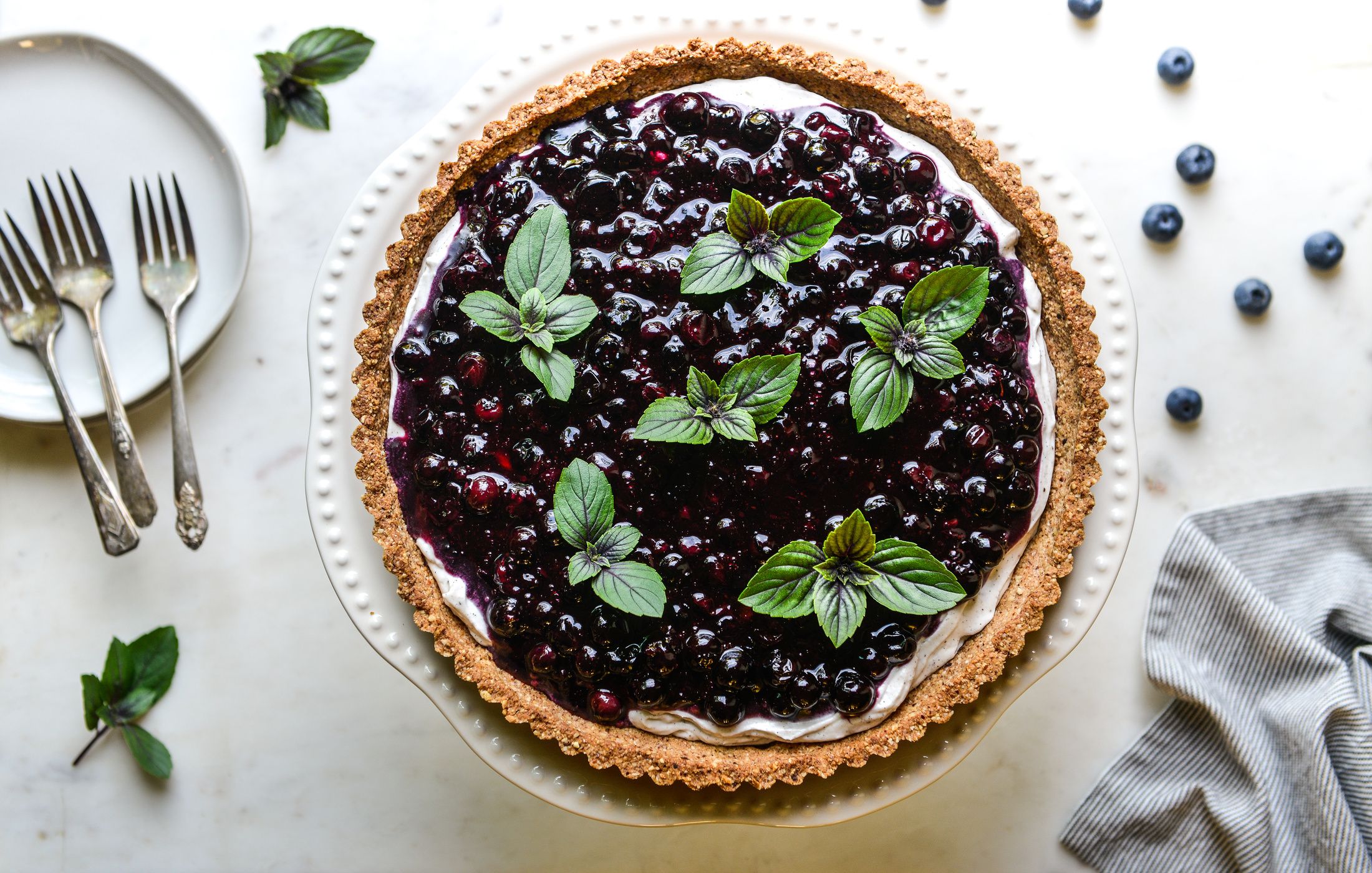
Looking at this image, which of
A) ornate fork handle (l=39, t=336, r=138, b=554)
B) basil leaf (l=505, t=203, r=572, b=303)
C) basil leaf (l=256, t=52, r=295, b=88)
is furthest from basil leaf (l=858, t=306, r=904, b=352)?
ornate fork handle (l=39, t=336, r=138, b=554)

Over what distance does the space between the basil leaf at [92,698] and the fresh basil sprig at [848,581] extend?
1.74 meters

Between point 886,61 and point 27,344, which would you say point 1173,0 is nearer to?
point 886,61

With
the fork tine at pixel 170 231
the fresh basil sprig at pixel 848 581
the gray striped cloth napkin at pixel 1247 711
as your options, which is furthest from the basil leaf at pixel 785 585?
the fork tine at pixel 170 231

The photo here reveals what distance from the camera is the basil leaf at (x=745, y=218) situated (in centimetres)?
177

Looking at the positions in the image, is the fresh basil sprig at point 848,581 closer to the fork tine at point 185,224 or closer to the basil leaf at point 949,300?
the basil leaf at point 949,300

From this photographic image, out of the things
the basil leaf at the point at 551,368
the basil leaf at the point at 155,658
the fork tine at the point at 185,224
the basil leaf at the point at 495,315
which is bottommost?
the basil leaf at the point at 155,658

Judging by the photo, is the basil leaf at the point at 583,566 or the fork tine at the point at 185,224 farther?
the fork tine at the point at 185,224

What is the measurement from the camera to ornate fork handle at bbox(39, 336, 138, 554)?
7.18 feet

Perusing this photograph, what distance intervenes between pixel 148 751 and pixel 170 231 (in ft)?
4.27

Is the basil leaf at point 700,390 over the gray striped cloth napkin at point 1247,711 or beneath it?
over

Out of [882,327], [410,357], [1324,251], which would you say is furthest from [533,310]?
[1324,251]

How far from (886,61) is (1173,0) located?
87 cm

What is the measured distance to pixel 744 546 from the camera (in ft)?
6.11

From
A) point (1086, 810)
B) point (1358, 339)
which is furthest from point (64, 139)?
point (1358, 339)
